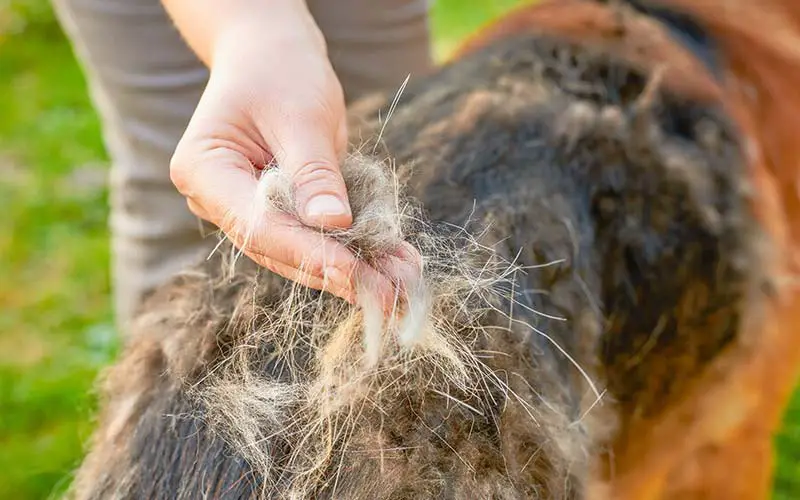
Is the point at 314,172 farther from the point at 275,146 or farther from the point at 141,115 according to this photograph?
the point at 141,115

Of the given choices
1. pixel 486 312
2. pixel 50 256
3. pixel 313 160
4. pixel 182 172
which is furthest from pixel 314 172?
pixel 50 256

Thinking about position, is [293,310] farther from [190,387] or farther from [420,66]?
[420,66]

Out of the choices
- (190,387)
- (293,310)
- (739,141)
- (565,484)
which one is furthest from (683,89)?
(190,387)

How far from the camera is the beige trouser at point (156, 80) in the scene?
168cm

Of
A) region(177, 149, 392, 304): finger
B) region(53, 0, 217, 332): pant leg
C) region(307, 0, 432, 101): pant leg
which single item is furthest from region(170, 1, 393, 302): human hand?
region(307, 0, 432, 101): pant leg

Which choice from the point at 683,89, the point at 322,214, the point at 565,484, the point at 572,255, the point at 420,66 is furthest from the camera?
the point at 420,66

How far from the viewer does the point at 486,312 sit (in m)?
1.03

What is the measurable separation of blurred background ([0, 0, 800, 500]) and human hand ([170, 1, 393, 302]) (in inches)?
29.1

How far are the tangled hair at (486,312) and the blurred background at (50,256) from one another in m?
0.59

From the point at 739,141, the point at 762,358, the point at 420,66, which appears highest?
the point at 739,141

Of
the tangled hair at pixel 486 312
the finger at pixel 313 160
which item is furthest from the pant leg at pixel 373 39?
the finger at pixel 313 160

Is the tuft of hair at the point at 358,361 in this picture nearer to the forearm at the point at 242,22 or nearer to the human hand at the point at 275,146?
the human hand at the point at 275,146

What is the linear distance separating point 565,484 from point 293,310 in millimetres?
411

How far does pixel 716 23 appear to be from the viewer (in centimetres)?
183
